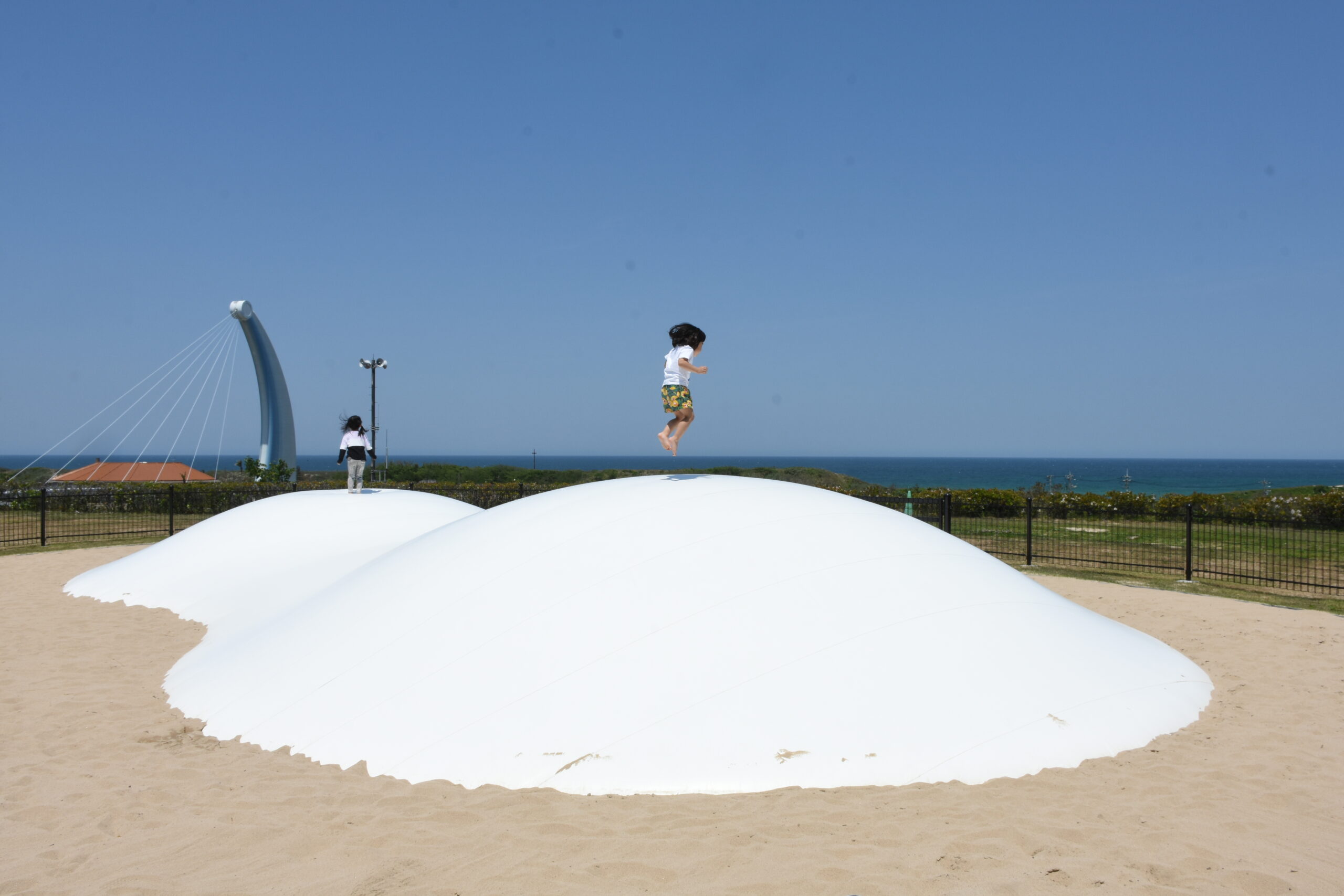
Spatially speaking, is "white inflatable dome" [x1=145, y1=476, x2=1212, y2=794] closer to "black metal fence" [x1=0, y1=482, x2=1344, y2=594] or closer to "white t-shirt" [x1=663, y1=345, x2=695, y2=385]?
"white t-shirt" [x1=663, y1=345, x2=695, y2=385]

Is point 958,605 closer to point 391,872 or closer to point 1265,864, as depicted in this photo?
point 1265,864

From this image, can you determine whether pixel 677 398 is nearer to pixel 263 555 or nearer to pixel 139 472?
pixel 263 555

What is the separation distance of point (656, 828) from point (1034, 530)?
21.0 meters

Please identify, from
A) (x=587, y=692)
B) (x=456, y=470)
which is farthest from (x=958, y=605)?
(x=456, y=470)

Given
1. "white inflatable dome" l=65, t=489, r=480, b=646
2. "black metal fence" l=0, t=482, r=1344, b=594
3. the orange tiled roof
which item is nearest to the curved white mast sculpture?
the orange tiled roof

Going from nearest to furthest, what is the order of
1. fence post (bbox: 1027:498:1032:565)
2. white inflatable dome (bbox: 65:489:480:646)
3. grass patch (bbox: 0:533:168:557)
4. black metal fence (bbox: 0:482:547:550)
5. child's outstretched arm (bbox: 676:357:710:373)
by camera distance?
1. child's outstretched arm (bbox: 676:357:710:373)
2. white inflatable dome (bbox: 65:489:480:646)
3. fence post (bbox: 1027:498:1032:565)
4. grass patch (bbox: 0:533:168:557)
5. black metal fence (bbox: 0:482:547:550)

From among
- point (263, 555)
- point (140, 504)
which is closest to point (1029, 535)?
point (263, 555)

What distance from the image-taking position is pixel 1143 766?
216 inches

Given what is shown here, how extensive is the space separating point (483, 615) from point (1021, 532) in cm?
1907

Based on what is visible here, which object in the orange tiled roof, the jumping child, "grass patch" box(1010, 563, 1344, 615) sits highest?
the jumping child

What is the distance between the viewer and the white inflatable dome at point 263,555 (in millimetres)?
11023

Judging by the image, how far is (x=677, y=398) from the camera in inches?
292

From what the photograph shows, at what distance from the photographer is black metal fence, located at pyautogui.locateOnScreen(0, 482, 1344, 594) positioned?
16547mm

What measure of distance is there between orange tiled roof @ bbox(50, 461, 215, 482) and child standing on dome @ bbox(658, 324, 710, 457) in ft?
123
